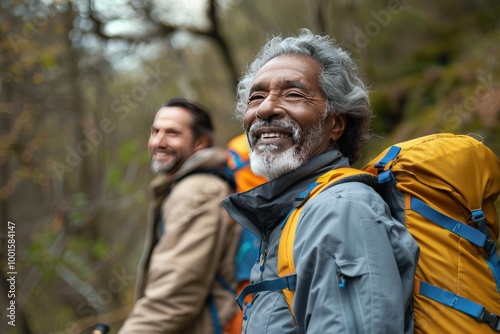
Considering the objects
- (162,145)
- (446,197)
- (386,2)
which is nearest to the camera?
(446,197)

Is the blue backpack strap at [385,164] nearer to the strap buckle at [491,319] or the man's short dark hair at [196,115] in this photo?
the strap buckle at [491,319]

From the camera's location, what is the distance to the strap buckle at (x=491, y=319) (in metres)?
1.90

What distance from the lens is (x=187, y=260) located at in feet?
10.8

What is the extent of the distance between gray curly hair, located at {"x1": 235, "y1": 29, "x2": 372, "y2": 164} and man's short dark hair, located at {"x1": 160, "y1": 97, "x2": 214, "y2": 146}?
122 centimetres

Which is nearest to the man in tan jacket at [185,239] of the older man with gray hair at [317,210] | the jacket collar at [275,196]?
the older man with gray hair at [317,210]

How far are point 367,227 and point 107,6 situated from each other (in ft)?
26.7

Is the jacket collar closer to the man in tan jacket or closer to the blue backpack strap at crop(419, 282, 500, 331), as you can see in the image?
the blue backpack strap at crop(419, 282, 500, 331)

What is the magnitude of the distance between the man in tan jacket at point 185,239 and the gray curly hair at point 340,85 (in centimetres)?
112

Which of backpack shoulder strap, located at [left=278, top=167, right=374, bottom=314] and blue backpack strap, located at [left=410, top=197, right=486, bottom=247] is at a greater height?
backpack shoulder strap, located at [left=278, top=167, right=374, bottom=314]

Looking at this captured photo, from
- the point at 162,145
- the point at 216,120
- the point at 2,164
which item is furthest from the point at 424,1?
the point at 162,145

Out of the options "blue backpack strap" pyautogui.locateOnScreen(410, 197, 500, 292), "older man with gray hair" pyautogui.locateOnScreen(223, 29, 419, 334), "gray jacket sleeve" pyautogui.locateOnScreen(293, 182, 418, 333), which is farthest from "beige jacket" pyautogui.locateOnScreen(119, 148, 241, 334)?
"blue backpack strap" pyautogui.locateOnScreen(410, 197, 500, 292)

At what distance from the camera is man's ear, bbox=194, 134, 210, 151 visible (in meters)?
3.78

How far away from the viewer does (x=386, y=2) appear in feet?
37.8

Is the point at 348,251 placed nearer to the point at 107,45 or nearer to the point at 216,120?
the point at 107,45
